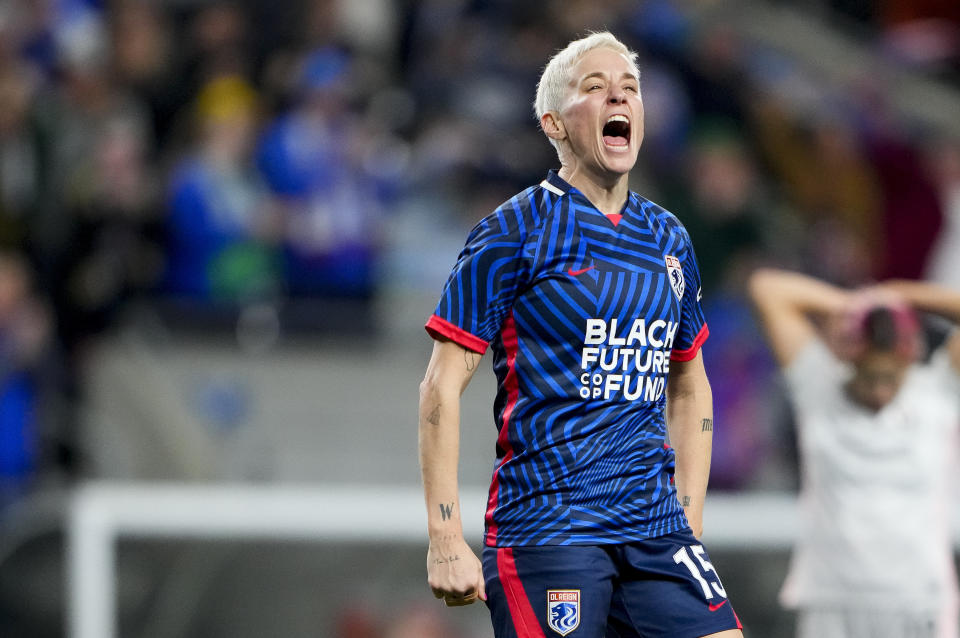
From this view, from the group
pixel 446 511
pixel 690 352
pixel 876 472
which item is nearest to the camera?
pixel 446 511

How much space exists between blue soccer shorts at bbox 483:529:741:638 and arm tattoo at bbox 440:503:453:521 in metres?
0.18

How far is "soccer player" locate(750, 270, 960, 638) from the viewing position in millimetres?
4262

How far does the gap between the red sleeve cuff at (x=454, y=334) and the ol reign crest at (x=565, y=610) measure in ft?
1.70

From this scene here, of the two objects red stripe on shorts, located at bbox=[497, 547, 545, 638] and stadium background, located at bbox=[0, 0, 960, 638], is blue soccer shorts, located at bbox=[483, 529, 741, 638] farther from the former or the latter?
stadium background, located at bbox=[0, 0, 960, 638]

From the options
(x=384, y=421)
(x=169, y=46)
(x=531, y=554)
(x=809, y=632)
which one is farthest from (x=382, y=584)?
(x=531, y=554)

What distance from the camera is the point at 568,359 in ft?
9.80

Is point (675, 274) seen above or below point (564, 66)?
below

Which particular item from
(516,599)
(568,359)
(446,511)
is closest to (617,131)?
(568,359)

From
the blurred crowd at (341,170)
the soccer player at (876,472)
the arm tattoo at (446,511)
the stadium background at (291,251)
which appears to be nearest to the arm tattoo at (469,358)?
the arm tattoo at (446,511)

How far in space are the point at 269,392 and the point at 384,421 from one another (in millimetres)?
625

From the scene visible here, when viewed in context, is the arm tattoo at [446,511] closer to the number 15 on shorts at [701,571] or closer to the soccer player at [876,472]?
the number 15 on shorts at [701,571]

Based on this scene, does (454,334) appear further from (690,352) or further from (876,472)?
(876,472)

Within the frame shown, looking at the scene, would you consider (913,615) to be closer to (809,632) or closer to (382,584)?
(809,632)

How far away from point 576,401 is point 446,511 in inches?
13.7
